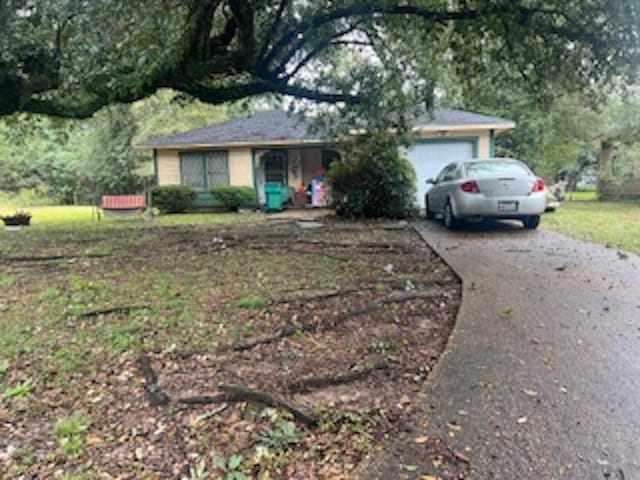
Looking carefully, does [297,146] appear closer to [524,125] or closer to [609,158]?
[524,125]

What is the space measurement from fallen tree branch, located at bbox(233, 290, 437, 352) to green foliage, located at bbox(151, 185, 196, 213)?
12.9 m

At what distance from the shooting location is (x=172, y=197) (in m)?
16.5

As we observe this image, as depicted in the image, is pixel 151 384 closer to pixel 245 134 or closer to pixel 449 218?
pixel 449 218

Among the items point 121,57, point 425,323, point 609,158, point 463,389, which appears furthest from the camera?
point 609,158

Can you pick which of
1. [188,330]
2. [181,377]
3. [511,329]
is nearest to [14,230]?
[188,330]

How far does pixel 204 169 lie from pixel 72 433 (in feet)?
51.6

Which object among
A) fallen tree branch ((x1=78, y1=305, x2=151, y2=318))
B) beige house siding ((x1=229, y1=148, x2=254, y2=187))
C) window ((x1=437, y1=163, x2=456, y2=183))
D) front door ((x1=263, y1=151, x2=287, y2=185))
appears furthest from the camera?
front door ((x1=263, y1=151, x2=287, y2=185))

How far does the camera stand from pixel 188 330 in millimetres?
4031

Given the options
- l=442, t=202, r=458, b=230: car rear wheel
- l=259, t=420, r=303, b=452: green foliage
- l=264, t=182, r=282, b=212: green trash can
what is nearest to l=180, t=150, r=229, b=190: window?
l=264, t=182, r=282, b=212: green trash can

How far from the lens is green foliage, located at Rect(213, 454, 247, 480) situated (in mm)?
2148

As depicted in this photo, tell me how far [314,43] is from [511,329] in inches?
275

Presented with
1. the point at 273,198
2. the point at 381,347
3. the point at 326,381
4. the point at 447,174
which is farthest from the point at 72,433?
the point at 273,198

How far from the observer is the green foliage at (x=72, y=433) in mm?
2414

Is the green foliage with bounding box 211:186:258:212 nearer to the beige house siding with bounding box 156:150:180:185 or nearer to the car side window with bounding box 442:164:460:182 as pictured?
the beige house siding with bounding box 156:150:180:185
